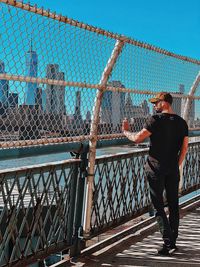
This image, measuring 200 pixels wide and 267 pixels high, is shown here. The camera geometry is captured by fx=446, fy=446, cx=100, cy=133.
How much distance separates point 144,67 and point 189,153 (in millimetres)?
2195

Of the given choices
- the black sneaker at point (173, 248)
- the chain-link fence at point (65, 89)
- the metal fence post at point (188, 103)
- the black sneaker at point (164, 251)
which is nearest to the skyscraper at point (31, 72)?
the chain-link fence at point (65, 89)

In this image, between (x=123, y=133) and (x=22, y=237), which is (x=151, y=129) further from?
(x=22, y=237)

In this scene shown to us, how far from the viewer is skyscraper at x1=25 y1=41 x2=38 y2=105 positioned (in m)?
3.38

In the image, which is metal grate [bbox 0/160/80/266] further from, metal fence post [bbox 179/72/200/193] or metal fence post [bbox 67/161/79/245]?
metal fence post [bbox 179/72/200/193]

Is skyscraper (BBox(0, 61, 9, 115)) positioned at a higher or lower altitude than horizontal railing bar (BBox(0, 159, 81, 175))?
higher

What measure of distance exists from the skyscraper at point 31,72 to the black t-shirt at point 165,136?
1349 mm

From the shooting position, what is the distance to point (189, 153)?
690cm

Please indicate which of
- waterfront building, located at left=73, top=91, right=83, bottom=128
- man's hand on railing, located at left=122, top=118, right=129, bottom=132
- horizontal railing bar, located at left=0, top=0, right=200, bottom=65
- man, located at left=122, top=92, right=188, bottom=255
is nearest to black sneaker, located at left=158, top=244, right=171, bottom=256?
man, located at left=122, top=92, right=188, bottom=255

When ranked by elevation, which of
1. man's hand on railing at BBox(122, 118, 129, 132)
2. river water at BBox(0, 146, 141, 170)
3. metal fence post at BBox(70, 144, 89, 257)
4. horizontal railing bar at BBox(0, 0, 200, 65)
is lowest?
metal fence post at BBox(70, 144, 89, 257)

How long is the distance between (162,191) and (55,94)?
155 centimetres

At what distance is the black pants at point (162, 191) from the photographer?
14.4ft

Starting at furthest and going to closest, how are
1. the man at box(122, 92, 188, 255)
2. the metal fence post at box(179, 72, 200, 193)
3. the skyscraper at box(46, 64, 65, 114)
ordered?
the metal fence post at box(179, 72, 200, 193), the man at box(122, 92, 188, 255), the skyscraper at box(46, 64, 65, 114)

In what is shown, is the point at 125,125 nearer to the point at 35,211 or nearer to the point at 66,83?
the point at 66,83

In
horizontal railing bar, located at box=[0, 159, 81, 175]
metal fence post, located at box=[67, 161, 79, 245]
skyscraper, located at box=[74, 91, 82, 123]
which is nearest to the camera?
horizontal railing bar, located at box=[0, 159, 81, 175]
